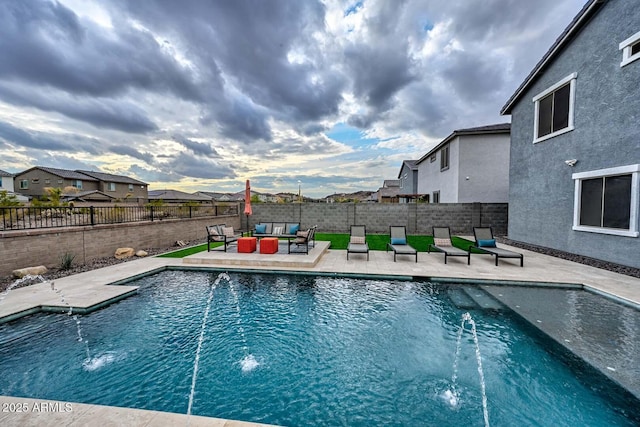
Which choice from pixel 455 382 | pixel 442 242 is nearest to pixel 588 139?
pixel 442 242

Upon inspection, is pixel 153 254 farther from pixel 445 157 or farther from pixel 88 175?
pixel 88 175

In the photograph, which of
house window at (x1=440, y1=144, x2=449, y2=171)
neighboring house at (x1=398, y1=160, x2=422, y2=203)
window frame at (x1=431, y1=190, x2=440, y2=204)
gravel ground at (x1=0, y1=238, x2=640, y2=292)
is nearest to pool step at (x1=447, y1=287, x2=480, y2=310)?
gravel ground at (x1=0, y1=238, x2=640, y2=292)

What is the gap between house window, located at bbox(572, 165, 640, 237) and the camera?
7.60 meters

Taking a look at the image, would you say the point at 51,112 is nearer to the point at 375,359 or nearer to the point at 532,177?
the point at 375,359

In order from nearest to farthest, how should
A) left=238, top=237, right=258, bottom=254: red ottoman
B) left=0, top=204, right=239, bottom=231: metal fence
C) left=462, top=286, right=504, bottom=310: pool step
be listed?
left=462, top=286, right=504, bottom=310: pool step
left=0, top=204, right=239, bottom=231: metal fence
left=238, top=237, right=258, bottom=254: red ottoman

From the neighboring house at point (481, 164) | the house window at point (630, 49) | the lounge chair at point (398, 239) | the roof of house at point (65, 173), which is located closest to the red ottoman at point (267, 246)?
the lounge chair at point (398, 239)

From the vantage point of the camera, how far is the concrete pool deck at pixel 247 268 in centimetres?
251

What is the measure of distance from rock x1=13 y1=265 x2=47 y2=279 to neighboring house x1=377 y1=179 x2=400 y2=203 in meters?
31.8

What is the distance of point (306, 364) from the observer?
12.1ft

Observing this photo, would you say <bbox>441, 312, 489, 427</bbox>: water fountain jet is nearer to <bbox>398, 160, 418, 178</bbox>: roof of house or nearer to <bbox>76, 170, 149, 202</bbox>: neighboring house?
<bbox>398, 160, 418, 178</bbox>: roof of house

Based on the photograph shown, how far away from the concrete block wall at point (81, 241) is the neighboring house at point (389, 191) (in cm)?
2762

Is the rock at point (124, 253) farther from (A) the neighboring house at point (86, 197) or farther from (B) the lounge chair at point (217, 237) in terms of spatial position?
(A) the neighboring house at point (86, 197)

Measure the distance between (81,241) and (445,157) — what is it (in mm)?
20453

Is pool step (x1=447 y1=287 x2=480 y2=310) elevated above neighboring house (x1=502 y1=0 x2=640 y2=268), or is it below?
below
